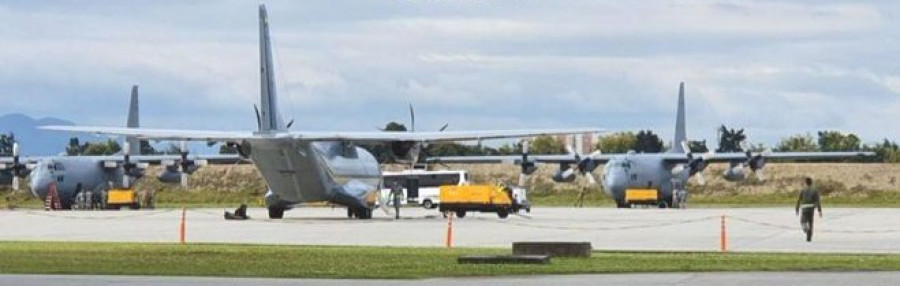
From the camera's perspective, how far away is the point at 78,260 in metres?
32.3

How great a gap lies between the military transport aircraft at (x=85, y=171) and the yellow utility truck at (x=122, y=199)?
8.35 ft

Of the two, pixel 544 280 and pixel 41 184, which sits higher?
pixel 41 184

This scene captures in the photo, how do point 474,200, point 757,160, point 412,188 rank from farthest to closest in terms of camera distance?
point 412,188
point 757,160
point 474,200

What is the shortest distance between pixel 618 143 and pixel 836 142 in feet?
72.8

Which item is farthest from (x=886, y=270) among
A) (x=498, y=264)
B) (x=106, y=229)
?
(x=106, y=229)

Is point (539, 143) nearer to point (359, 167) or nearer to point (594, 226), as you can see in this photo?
point (359, 167)

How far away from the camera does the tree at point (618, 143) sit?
602 feet

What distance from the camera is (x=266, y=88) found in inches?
2376

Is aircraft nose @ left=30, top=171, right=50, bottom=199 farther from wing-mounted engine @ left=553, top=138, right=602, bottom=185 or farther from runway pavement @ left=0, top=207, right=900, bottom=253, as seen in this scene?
wing-mounted engine @ left=553, top=138, right=602, bottom=185

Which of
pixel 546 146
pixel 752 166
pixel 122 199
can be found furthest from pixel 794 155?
pixel 546 146

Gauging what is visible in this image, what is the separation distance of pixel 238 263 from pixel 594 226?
2456cm

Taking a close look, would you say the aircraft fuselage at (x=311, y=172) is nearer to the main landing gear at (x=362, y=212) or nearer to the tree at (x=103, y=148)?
the main landing gear at (x=362, y=212)

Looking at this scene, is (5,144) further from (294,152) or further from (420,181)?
(294,152)

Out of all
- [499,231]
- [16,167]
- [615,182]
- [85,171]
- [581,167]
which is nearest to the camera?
[499,231]
